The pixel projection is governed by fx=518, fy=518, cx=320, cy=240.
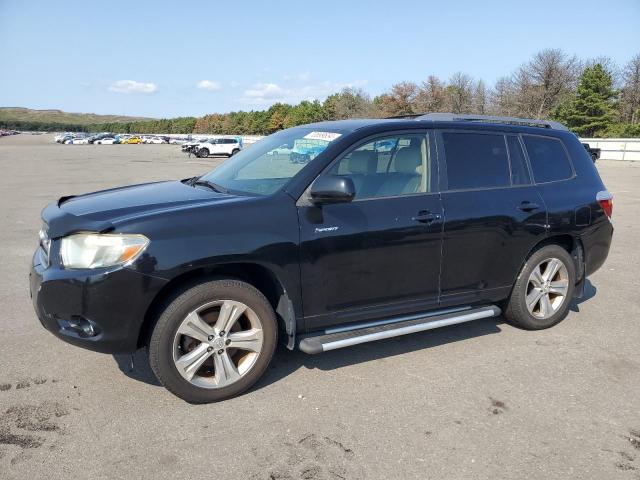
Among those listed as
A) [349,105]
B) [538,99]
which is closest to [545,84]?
[538,99]

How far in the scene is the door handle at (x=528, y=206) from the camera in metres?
4.43

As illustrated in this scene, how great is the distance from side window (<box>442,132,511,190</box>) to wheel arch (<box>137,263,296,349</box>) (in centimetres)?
163

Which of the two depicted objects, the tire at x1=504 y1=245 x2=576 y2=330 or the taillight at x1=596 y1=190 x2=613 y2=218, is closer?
the tire at x1=504 y1=245 x2=576 y2=330

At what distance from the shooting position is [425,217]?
12.8 ft

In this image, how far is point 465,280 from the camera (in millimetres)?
4207

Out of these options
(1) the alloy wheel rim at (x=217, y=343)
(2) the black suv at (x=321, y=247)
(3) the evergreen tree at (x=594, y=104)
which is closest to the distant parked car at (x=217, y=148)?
(3) the evergreen tree at (x=594, y=104)

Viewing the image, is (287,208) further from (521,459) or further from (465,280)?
(521,459)

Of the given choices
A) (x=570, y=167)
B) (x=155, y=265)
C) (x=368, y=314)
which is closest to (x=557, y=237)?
(x=570, y=167)

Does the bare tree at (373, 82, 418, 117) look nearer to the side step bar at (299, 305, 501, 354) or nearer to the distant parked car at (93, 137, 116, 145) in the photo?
the distant parked car at (93, 137, 116, 145)

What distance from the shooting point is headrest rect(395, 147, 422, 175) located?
13.3 ft

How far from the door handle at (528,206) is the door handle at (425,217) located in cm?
95

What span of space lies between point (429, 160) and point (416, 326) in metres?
1.31

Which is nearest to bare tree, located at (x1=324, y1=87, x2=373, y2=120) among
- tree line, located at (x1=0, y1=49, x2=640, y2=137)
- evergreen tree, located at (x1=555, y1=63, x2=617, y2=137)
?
tree line, located at (x1=0, y1=49, x2=640, y2=137)

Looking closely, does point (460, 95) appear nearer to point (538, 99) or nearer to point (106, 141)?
point (538, 99)
